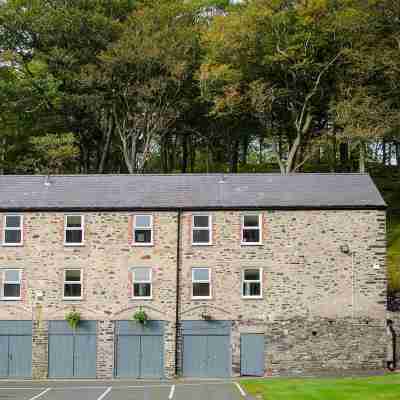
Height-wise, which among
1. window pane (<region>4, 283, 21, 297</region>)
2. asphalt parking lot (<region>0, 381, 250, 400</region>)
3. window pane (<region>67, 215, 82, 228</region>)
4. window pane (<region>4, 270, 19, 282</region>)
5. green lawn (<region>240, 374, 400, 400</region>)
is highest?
window pane (<region>67, 215, 82, 228</region>)

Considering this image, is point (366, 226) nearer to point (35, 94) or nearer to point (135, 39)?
point (135, 39)

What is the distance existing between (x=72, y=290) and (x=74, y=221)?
359 cm

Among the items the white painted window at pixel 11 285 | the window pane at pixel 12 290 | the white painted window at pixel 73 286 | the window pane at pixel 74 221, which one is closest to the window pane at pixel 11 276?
the white painted window at pixel 11 285

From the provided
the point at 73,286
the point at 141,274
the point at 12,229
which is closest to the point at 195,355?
the point at 141,274

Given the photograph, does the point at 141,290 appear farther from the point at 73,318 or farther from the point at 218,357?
the point at 218,357

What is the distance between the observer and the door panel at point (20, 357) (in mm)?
34938

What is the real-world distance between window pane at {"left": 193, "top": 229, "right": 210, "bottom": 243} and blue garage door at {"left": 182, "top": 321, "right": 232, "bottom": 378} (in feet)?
13.8

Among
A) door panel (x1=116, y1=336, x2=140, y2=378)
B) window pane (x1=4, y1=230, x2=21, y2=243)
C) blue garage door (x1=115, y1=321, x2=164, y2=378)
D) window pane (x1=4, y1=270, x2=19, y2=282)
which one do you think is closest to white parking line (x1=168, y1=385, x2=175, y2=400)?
blue garage door (x1=115, y1=321, x2=164, y2=378)

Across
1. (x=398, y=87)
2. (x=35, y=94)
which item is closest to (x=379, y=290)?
(x=398, y=87)

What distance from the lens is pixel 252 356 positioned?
34562mm

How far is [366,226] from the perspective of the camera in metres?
35.2

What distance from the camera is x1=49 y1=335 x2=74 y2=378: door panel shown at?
115 ft

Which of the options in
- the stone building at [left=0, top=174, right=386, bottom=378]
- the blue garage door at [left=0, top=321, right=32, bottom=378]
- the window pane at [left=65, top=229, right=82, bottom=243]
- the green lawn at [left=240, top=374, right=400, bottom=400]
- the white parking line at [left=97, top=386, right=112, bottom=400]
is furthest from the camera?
the window pane at [left=65, top=229, right=82, bottom=243]

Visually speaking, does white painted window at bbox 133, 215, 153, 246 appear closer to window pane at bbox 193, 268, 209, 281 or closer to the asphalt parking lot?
window pane at bbox 193, 268, 209, 281
